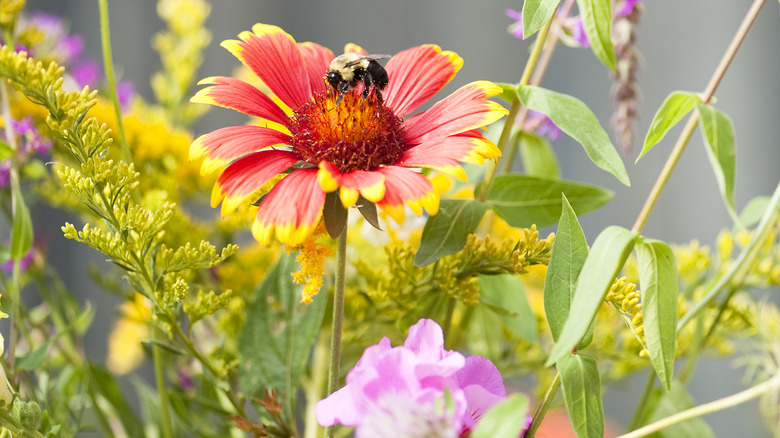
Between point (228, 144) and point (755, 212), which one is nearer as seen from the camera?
point (228, 144)

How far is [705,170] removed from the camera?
1.32 m

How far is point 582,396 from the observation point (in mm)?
266

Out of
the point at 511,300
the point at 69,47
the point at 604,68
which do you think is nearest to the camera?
the point at 511,300

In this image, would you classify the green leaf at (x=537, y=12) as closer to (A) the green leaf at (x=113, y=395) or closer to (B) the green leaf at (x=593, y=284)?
(B) the green leaf at (x=593, y=284)

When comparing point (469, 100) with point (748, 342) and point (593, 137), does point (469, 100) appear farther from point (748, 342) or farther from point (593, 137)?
point (748, 342)

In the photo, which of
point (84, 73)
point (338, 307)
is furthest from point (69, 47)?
point (338, 307)

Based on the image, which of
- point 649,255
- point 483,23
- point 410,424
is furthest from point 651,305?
point 483,23

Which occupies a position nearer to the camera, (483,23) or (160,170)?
(160,170)

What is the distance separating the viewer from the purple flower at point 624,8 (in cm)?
38

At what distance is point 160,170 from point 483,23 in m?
0.92

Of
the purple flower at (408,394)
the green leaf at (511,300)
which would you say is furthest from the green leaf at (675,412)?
the purple flower at (408,394)

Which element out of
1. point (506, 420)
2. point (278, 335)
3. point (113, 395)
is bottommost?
point (113, 395)

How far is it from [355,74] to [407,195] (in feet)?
0.33

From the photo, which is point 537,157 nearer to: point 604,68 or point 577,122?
point 577,122
